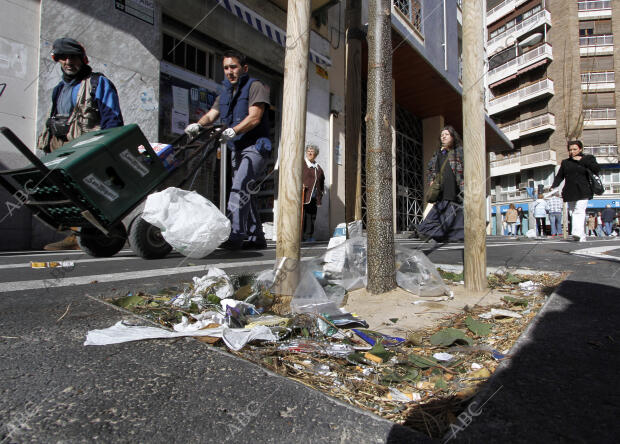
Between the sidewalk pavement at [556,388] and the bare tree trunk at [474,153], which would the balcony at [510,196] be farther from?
the sidewalk pavement at [556,388]

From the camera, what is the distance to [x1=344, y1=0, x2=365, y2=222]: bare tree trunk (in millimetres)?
3006

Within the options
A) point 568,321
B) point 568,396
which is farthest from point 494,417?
point 568,321

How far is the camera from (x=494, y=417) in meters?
0.73

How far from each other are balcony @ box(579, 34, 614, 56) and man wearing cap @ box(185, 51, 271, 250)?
1494 inches

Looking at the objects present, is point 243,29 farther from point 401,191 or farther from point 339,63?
point 401,191

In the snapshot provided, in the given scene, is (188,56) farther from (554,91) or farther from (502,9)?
(502,9)

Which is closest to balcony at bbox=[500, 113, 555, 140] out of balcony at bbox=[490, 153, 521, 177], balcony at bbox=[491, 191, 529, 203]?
balcony at bbox=[490, 153, 521, 177]

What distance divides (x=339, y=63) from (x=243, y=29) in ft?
11.5

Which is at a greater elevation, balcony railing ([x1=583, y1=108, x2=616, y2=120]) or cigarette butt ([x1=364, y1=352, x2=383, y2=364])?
balcony railing ([x1=583, y1=108, x2=616, y2=120])

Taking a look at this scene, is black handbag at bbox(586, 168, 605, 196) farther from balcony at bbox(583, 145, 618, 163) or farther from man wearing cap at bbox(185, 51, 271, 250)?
balcony at bbox(583, 145, 618, 163)

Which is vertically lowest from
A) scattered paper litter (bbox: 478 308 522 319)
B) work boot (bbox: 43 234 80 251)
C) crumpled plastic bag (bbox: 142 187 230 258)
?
scattered paper litter (bbox: 478 308 522 319)

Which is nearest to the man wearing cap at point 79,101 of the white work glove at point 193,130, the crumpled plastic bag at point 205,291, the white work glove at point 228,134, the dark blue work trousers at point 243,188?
the white work glove at point 193,130

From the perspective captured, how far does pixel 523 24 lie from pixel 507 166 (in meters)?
13.3

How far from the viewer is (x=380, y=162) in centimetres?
211
